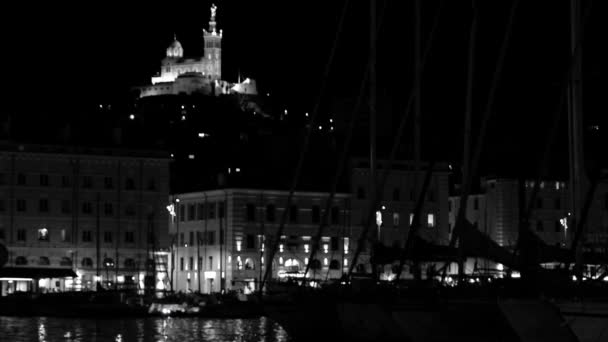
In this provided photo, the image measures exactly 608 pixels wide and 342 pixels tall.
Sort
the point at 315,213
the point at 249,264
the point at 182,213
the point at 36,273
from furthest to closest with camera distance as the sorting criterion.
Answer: the point at 182,213, the point at 315,213, the point at 249,264, the point at 36,273

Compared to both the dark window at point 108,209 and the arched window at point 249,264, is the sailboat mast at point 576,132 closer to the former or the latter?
the dark window at point 108,209

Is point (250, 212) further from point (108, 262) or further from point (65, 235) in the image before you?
point (65, 235)

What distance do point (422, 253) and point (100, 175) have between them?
73.3 meters

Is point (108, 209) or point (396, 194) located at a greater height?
point (396, 194)

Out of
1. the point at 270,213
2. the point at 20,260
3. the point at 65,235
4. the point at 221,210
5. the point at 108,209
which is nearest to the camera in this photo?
the point at 20,260

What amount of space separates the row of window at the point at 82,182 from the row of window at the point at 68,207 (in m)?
1.31

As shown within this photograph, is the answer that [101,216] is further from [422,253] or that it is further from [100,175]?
[422,253]

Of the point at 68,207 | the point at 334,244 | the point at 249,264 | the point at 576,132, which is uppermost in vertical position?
the point at 68,207

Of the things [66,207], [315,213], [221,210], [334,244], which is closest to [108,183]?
[66,207]

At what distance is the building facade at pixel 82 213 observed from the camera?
12262cm

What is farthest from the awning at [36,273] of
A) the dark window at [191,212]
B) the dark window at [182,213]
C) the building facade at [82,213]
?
the dark window at [182,213]

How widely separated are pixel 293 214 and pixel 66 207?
20522 millimetres

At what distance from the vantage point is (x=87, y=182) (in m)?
126

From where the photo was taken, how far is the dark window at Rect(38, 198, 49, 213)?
124 metres
